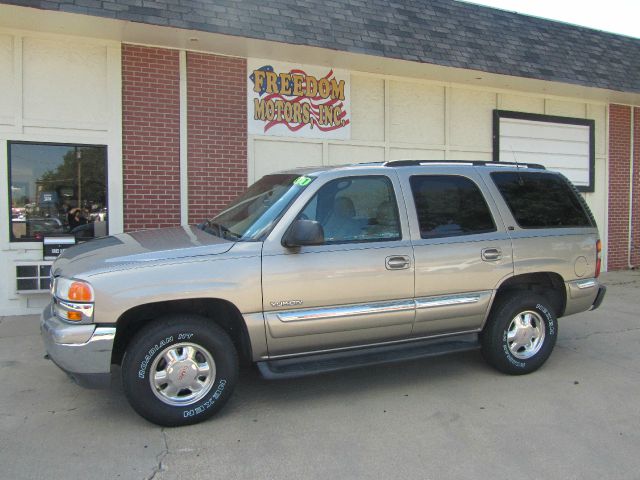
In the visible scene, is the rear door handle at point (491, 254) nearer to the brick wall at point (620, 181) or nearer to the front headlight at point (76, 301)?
the front headlight at point (76, 301)

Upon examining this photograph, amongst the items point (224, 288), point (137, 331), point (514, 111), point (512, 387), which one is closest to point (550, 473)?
point (512, 387)

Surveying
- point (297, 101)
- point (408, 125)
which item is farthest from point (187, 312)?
point (408, 125)

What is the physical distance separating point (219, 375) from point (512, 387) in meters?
2.62

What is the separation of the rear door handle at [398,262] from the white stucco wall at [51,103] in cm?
468

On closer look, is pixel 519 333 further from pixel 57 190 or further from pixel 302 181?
pixel 57 190

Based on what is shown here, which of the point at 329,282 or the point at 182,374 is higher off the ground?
the point at 329,282

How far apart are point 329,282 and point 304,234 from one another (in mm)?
470

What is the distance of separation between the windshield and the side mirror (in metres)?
0.20

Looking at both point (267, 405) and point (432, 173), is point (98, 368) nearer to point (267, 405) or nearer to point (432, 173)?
point (267, 405)

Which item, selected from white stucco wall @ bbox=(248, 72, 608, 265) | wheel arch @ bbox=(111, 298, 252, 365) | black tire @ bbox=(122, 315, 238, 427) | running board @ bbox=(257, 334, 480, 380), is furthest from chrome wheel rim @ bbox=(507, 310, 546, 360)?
white stucco wall @ bbox=(248, 72, 608, 265)

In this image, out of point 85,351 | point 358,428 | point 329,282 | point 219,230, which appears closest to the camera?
point 85,351

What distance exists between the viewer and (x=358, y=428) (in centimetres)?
391

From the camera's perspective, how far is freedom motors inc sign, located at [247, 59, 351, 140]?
8.28 meters

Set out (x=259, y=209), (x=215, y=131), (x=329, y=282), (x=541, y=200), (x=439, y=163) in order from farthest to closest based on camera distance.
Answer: (x=215, y=131) < (x=541, y=200) < (x=439, y=163) < (x=259, y=209) < (x=329, y=282)
